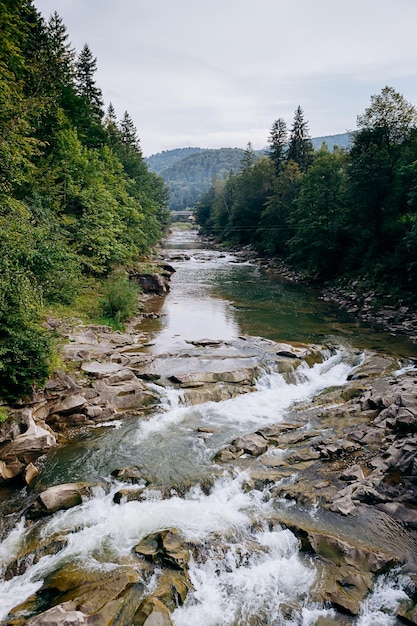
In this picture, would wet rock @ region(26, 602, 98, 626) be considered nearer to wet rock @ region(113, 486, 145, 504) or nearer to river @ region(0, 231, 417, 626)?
river @ region(0, 231, 417, 626)

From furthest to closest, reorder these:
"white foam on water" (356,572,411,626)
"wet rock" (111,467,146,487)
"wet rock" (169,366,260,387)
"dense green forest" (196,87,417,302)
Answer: "dense green forest" (196,87,417,302) → "wet rock" (169,366,260,387) → "wet rock" (111,467,146,487) → "white foam on water" (356,572,411,626)

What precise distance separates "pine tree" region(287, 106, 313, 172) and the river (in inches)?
1893

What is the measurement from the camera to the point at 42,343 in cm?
1106

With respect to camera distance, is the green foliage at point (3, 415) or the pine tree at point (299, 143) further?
the pine tree at point (299, 143)

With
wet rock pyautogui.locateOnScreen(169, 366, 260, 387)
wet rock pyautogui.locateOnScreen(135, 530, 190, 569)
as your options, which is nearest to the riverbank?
wet rock pyautogui.locateOnScreen(169, 366, 260, 387)

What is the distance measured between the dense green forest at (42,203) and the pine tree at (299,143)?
1228 inches

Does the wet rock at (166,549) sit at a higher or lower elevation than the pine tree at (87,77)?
lower

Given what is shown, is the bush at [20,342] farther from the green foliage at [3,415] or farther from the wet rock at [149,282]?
the wet rock at [149,282]

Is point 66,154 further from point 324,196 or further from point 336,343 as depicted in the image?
point 324,196

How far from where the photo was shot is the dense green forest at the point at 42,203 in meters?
11.0

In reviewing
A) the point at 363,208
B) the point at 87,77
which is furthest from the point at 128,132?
the point at 363,208

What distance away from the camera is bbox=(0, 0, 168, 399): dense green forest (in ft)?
36.0

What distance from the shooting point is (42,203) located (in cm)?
2031

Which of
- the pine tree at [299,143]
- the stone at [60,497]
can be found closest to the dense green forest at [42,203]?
the stone at [60,497]
